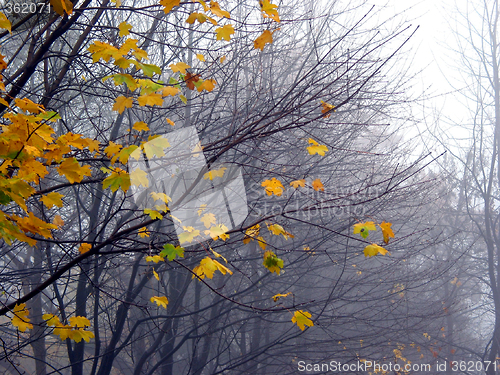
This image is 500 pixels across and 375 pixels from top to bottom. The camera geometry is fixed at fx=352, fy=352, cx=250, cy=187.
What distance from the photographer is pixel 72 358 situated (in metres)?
4.05

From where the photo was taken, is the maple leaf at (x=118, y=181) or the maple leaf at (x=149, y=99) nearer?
the maple leaf at (x=118, y=181)

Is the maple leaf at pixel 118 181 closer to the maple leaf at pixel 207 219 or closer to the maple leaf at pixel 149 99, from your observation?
the maple leaf at pixel 149 99

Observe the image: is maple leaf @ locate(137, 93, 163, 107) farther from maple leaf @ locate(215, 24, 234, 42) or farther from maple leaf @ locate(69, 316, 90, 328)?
maple leaf @ locate(69, 316, 90, 328)

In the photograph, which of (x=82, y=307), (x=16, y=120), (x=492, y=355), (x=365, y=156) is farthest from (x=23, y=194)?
(x=492, y=355)

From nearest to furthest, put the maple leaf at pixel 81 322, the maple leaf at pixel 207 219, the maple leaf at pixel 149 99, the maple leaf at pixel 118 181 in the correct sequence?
the maple leaf at pixel 118 181
the maple leaf at pixel 149 99
the maple leaf at pixel 81 322
the maple leaf at pixel 207 219

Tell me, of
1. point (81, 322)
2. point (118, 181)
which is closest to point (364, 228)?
point (118, 181)

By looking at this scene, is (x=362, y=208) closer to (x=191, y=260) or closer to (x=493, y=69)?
(x=191, y=260)

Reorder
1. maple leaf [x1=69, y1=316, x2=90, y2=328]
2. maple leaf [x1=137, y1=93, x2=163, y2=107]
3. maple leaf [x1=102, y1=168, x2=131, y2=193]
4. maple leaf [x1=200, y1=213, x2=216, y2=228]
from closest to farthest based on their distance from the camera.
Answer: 1. maple leaf [x1=102, y1=168, x2=131, y2=193]
2. maple leaf [x1=137, y1=93, x2=163, y2=107]
3. maple leaf [x1=69, y1=316, x2=90, y2=328]
4. maple leaf [x1=200, y1=213, x2=216, y2=228]

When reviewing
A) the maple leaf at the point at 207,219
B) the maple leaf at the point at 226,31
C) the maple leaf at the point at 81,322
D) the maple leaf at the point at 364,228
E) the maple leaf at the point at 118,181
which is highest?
the maple leaf at the point at 226,31

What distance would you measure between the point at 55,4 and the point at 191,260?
3.15 m

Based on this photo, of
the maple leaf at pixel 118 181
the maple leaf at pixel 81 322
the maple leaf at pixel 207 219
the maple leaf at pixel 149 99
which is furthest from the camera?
the maple leaf at pixel 207 219

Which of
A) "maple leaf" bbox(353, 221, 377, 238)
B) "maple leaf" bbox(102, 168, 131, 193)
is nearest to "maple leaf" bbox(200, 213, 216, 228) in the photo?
"maple leaf" bbox(102, 168, 131, 193)

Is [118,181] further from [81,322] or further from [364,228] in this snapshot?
[364,228]

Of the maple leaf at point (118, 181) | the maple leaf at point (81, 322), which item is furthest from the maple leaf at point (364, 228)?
the maple leaf at point (81, 322)
